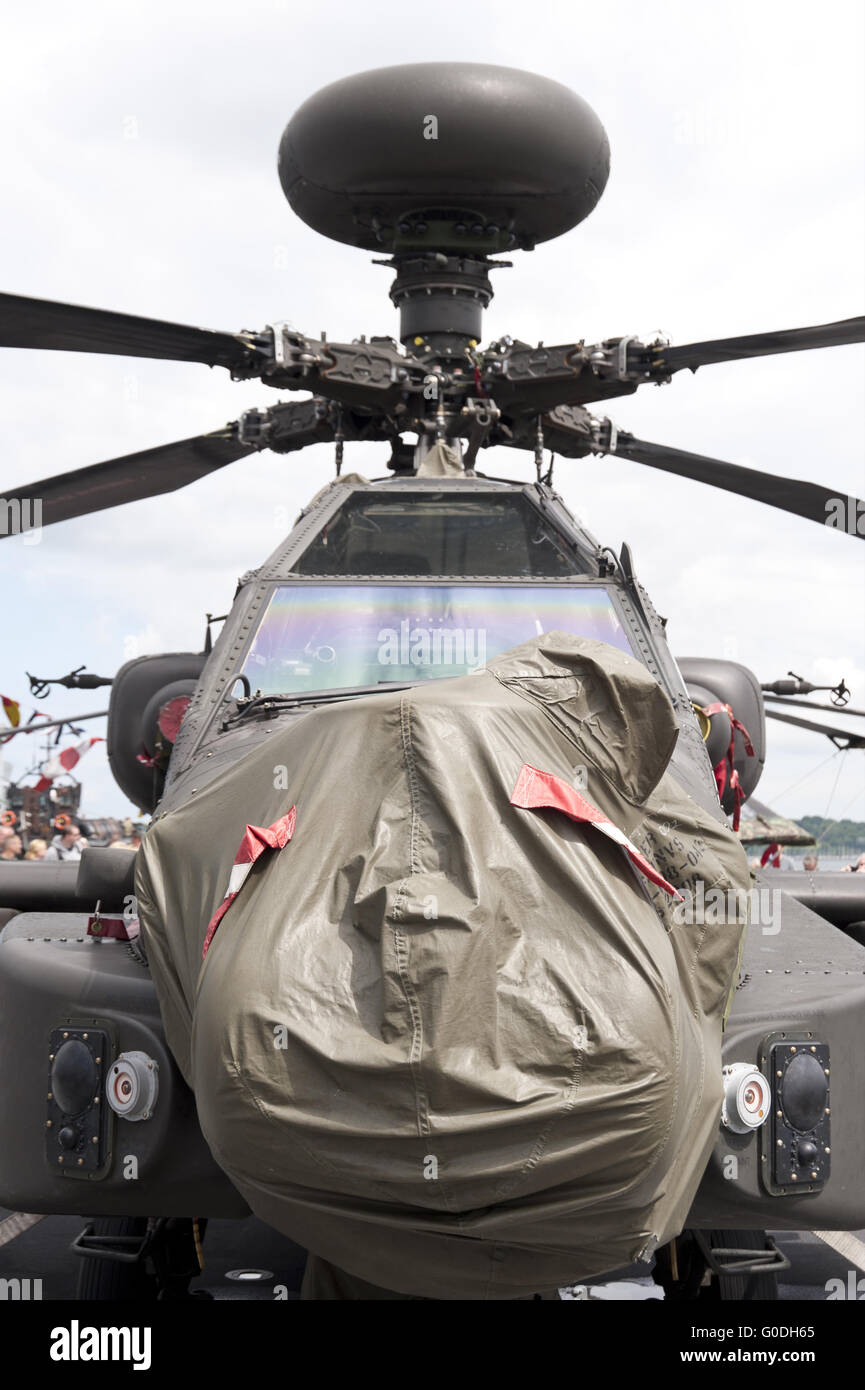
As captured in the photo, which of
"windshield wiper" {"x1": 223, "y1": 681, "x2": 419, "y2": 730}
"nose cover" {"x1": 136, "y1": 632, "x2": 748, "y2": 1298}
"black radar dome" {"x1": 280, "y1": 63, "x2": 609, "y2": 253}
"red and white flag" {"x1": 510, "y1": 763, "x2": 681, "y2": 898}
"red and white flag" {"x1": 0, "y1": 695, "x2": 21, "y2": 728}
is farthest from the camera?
"red and white flag" {"x1": 0, "y1": 695, "x2": 21, "y2": 728}

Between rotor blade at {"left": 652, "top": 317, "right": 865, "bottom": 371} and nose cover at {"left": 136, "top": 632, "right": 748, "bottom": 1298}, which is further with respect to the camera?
rotor blade at {"left": 652, "top": 317, "right": 865, "bottom": 371}

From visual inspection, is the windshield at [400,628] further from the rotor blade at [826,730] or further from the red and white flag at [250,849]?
the rotor blade at [826,730]

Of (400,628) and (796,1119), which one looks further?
(400,628)

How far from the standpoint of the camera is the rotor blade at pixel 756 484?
24.6 ft

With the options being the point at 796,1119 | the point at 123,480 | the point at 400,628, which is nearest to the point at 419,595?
the point at 400,628

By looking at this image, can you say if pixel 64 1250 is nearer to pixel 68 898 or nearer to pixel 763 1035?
pixel 68 898

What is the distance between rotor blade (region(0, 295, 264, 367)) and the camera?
6332 millimetres

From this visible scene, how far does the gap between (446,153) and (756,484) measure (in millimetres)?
2506

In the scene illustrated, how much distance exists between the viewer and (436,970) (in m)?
2.44

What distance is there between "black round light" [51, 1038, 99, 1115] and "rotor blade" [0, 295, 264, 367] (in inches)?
155

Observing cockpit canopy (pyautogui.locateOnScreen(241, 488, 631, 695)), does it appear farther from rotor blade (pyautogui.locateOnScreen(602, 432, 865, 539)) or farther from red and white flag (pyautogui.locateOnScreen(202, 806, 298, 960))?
rotor blade (pyautogui.locateOnScreen(602, 432, 865, 539))

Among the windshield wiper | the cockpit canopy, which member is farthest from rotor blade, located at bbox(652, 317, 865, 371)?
the windshield wiper

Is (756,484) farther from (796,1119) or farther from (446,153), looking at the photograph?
(796,1119)

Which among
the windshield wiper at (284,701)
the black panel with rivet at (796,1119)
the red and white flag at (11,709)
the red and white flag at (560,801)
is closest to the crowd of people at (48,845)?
the red and white flag at (11,709)
